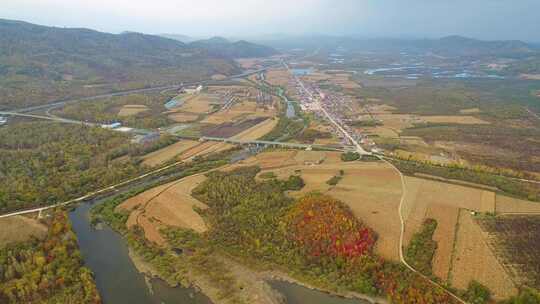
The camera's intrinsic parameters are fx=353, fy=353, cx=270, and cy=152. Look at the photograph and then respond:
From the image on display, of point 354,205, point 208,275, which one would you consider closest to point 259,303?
point 208,275

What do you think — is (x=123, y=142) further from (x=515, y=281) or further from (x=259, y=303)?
(x=515, y=281)

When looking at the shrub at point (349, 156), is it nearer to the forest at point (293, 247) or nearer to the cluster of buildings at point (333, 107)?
the cluster of buildings at point (333, 107)

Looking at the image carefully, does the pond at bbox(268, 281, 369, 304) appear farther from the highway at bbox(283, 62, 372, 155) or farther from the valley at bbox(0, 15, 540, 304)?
the highway at bbox(283, 62, 372, 155)

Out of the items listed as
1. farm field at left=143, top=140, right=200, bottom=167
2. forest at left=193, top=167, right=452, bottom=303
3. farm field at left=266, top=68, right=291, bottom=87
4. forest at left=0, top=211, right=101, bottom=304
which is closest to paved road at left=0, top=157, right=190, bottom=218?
farm field at left=143, top=140, right=200, bottom=167

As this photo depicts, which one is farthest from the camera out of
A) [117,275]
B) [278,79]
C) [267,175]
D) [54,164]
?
[278,79]

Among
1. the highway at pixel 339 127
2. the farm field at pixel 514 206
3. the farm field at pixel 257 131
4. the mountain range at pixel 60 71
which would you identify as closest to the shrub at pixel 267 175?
the highway at pixel 339 127

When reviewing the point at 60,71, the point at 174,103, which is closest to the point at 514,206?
the point at 174,103

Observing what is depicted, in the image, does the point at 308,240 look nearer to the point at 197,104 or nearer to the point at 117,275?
the point at 117,275
